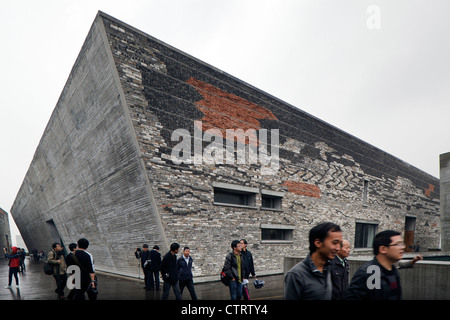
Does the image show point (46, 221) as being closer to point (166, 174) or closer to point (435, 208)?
point (166, 174)

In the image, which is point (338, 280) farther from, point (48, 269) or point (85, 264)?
point (48, 269)

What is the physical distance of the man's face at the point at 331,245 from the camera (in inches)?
99.9

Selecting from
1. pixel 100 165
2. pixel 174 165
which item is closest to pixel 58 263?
pixel 174 165

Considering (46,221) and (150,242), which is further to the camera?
(46,221)

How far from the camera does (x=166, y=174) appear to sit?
13648 mm

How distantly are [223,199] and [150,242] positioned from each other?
4434 millimetres

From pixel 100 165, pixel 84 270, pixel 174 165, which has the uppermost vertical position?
pixel 100 165

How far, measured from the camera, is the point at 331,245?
2545mm

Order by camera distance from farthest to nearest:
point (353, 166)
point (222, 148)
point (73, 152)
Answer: point (353, 166) → point (73, 152) → point (222, 148)

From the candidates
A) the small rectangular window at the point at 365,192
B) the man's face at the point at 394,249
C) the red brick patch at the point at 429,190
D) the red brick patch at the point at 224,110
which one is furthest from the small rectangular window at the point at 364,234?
the man's face at the point at 394,249

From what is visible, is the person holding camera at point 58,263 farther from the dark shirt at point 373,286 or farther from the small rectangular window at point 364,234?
the small rectangular window at point 364,234

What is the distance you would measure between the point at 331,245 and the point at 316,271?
250 mm

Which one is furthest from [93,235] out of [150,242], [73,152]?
[150,242]

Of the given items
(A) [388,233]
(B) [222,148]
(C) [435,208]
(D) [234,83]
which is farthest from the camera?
(C) [435,208]
